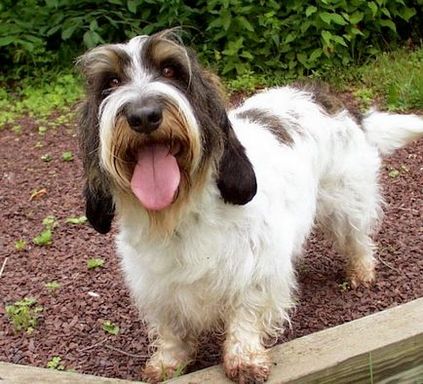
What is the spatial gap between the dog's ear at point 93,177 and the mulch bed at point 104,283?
848 millimetres

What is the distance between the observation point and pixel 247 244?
3281 millimetres

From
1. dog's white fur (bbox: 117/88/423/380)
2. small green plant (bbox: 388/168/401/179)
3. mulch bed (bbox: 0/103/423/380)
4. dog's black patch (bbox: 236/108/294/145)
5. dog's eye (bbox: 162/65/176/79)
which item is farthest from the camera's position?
small green plant (bbox: 388/168/401/179)

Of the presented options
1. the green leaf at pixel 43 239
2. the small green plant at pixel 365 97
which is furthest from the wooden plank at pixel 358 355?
the small green plant at pixel 365 97

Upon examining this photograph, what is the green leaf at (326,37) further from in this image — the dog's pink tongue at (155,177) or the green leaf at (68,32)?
the dog's pink tongue at (155,177)

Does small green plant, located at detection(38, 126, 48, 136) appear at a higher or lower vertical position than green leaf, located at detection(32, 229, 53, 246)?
lower

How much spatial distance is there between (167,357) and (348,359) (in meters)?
1.01

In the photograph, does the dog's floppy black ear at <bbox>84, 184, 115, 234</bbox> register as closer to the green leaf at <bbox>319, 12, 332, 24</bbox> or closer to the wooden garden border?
the wooden garden border

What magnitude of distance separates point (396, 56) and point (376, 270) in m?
3.95

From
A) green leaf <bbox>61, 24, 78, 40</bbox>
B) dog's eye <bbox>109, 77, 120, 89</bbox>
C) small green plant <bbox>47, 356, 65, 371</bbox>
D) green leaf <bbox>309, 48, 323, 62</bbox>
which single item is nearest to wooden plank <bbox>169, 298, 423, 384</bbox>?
small green plant <bbox>47, 356, 65, 371</bbox>

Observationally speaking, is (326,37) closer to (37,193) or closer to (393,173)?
(393,173)

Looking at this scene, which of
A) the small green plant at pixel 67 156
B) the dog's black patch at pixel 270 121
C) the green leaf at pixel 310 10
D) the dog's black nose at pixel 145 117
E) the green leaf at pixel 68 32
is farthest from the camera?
the green leaf at pixel 68 32

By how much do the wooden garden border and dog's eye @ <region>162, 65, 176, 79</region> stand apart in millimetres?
1076

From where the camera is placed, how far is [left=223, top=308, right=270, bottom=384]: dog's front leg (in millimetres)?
3198

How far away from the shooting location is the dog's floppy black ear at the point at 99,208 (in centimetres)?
323
